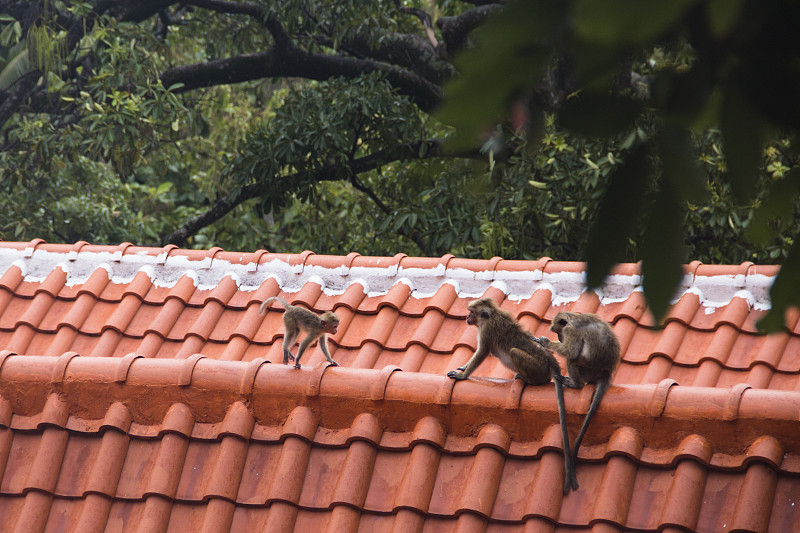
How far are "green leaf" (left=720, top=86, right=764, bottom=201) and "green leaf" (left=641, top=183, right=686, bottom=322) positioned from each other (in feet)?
0.26

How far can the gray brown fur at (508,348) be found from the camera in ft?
11.9

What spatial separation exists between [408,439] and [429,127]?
244cm

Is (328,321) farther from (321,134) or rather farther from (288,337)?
(321,134)

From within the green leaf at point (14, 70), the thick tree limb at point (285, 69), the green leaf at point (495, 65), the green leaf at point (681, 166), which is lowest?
the green leaf at point (14, 70)

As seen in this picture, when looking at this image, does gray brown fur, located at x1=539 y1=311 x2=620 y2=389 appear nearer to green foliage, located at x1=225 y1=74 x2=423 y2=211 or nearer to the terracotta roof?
the terracotta roof

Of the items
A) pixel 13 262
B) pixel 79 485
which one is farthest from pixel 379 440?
pixel 13 262

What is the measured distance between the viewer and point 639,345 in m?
4.77

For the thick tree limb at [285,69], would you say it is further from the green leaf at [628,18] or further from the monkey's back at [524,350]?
the green leaf at [628,18]

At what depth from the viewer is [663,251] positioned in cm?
109

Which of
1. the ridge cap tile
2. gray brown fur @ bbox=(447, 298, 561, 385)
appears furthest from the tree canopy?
the ridge cap tile

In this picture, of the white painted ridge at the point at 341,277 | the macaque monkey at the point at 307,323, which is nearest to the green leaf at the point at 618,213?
the macaque monkey at the point at 307,323

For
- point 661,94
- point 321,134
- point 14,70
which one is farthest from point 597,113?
point 14,70

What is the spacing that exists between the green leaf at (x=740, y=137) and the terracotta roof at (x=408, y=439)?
1.52 m

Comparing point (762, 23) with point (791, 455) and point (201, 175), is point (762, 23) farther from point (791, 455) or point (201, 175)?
point (201, 175)
